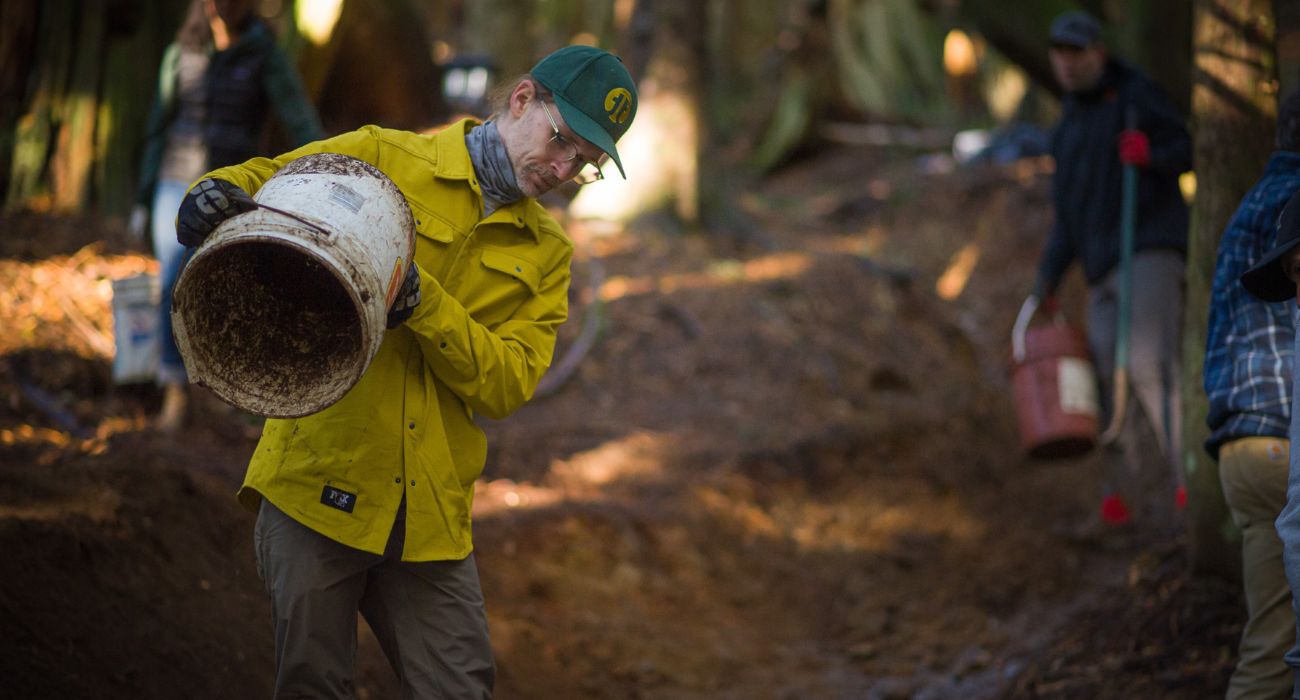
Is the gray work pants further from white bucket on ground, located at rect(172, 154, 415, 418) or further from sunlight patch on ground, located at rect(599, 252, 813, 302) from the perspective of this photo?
sunlight patch on ground, located at rect(599, 252, 813, 302)

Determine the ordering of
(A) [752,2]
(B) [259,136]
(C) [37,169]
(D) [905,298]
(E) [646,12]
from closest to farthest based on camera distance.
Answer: (B) [259,136] < (C) [37,169] < (D) [905,298] < (E) [646,12] < (A) [752,2]

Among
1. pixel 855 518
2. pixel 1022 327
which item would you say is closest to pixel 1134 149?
pixel 1022 327

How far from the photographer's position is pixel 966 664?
5.64 m

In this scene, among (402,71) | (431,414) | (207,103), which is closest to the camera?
(431,414)

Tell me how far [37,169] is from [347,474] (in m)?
6.96

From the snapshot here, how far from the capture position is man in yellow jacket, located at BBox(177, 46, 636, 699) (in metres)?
2.87

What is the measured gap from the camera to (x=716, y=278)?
10492 mm

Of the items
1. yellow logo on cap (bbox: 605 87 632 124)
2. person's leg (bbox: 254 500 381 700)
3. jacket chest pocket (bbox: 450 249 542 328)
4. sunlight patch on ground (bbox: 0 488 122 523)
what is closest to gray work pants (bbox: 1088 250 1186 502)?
yellow logo on cap (bbox: 605 87 632 124)

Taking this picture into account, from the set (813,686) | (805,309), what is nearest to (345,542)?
(813,686)

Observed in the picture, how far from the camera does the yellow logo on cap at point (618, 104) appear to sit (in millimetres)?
3031

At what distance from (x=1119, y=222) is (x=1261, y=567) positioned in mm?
2786

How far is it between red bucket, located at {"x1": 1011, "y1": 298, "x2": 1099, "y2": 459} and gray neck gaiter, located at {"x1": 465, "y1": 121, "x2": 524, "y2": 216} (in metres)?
3.67

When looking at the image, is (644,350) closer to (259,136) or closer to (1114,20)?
(259,136)

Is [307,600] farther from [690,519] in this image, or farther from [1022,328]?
[1022,328]
